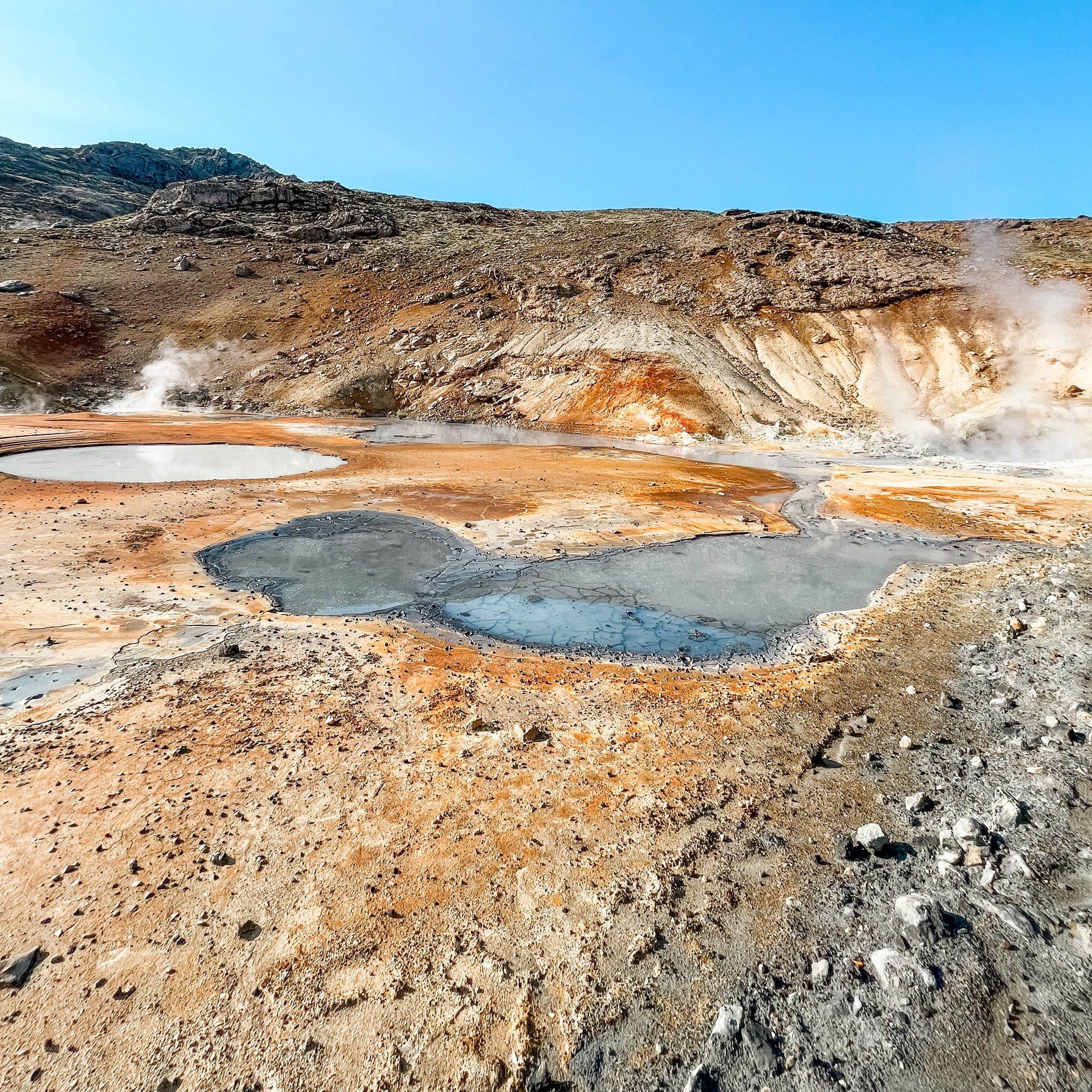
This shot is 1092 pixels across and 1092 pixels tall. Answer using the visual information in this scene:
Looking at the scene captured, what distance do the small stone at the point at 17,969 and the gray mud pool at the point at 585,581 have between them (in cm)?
531

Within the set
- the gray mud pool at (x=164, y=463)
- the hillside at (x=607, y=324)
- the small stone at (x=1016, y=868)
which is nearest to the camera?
the small stone at (x=1016, y=868)

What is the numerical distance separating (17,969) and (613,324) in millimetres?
42073

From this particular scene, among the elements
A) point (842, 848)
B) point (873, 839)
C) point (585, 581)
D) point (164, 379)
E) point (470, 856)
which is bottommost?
point (164, 379)

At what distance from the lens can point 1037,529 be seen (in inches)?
539

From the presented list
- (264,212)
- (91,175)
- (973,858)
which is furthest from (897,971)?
(91,175)

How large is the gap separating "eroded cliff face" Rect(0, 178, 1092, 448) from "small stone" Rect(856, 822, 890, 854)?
29100 millimetres

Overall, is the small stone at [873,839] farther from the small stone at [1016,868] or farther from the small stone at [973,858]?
the small stone at [1016,868]

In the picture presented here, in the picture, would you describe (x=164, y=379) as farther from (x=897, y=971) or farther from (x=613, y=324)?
(x=897, y=971)

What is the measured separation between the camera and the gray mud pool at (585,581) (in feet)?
27.8

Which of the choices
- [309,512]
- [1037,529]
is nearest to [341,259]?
[309,512]

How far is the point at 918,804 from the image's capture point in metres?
4.78

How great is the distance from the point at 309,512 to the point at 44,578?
5.54 meters

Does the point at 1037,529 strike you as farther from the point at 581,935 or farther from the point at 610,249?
the point at 610,249

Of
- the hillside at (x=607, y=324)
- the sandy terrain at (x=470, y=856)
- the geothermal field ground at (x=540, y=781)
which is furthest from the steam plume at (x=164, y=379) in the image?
the sandy terrain at (x=470, y=856)
